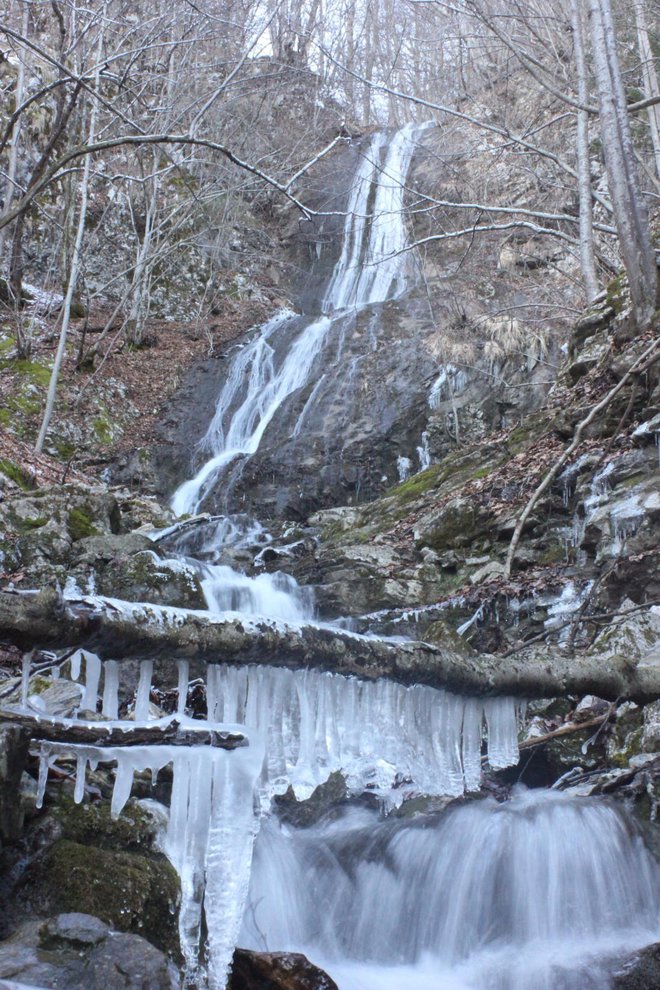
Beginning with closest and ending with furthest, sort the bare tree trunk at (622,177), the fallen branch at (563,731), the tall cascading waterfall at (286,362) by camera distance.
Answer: the fallen branch at (563,731), the bare tree trunk at (622,177), the tall cascading waterfall at (286,362)

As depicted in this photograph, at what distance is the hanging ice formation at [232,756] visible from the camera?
266 cm

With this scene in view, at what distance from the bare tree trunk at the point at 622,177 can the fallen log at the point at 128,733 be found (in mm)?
6319

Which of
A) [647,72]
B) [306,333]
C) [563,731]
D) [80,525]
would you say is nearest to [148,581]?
[80,525]

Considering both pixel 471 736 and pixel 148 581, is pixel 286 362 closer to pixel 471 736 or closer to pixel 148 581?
pixel 148 581

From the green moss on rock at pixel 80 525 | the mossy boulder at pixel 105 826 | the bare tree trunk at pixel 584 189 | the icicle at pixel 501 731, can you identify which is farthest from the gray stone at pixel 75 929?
the bare tree trunk at pixel 584 189

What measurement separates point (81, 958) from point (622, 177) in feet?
27.0

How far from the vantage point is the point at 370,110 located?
27344 mm

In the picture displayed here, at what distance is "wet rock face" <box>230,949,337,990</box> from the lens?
2924 millimetres

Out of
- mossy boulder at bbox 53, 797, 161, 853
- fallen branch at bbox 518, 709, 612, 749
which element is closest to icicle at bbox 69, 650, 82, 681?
mossy boulder at bbox 53, 797, 161, 853

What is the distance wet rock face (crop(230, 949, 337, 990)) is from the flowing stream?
27 centimetres

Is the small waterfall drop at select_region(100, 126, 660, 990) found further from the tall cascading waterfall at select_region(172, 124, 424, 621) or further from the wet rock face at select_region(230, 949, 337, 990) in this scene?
the tall cascading waterfall at select_region(172, 124, 424, 621)

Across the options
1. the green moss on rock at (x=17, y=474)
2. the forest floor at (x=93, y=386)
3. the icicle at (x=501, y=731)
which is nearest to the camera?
the icicle at (x=501, y=731)

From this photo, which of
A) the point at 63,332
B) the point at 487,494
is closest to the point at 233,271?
the point at 63,332

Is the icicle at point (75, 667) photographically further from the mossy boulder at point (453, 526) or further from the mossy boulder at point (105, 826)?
the mossy boulder at point (453, 526)
